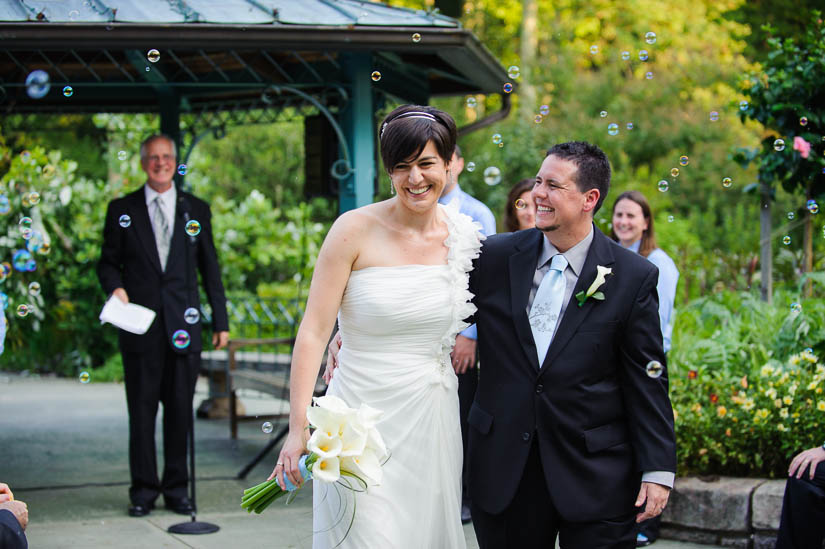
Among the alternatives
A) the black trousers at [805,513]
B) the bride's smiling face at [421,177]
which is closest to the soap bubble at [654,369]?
the bride's smiling face at [421,177]

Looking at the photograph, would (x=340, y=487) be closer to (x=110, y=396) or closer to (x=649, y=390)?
(x=649, y=390)

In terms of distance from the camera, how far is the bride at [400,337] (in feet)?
10.2

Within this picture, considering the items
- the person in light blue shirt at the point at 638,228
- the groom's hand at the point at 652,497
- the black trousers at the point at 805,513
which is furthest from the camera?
the person in light blue shirt at the point at 638,228

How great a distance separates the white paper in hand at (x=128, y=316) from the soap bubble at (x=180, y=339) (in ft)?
0.58

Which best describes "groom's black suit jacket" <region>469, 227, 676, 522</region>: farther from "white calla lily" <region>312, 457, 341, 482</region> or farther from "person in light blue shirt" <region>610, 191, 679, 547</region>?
"person in light blue shirt" <region>610, 191, 679, 547</region>

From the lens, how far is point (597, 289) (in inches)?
122

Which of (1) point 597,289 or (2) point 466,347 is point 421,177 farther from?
(2) point 466,347

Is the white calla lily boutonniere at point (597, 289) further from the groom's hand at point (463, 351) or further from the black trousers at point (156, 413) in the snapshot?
the black trousers at point (156, 413)

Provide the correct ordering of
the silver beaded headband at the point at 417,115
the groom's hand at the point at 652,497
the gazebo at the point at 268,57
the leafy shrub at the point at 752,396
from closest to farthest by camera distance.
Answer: the groom's hand at the point at 652,497 → the silver beaded headband at the point at 417,115 → the leafy shrub at the point at 752,396 → the gazebo at the point at 268,57

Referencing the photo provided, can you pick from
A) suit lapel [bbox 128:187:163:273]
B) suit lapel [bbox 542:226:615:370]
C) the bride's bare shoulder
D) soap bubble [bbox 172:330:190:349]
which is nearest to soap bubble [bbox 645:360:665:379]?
suit lapel [bbox 542:226:615:370]

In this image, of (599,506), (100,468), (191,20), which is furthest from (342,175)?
(599,506)

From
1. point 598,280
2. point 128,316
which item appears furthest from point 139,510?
point 598,280

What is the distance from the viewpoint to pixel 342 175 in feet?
21.7

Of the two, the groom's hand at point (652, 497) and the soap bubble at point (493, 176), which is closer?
the groom's hand at point (652, 497)
